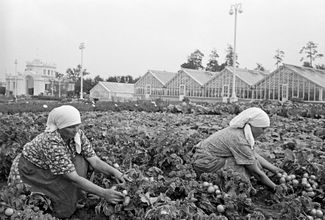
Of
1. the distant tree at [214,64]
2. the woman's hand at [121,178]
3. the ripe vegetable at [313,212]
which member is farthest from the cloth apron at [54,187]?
the distant tree at [214,64]

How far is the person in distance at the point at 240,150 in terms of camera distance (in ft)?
10.8

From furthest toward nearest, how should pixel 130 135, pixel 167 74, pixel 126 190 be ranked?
pixel 167 74, pixel 130 135, pixel 126 190

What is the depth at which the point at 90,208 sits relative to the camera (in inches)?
120

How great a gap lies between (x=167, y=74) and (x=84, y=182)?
121ft

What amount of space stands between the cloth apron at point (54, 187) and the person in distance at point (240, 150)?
1.18 metres

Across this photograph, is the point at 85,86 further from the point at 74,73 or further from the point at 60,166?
the point at 60,166

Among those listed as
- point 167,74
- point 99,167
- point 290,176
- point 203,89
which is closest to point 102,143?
point 99,167

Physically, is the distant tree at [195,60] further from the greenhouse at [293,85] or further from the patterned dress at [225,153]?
the patterned dress at [225,153]

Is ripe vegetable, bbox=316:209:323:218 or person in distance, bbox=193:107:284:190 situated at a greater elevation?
person in distance, bbox=193:107:284:190

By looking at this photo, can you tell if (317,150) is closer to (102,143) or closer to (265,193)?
(265,193)

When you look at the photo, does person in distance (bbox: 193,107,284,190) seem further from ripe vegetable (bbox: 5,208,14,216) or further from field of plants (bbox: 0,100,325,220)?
ripe vegetable (bbox: 5,208,14,216)

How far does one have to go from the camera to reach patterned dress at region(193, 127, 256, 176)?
130 inches

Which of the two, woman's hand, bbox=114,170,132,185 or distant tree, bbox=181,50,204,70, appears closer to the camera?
woman's hand, bbox=114,170,132,185

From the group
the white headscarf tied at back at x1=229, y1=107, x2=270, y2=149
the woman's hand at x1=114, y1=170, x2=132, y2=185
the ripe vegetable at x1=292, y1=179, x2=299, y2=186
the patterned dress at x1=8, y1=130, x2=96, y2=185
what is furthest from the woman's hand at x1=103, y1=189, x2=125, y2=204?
the ripe vegetable at x1=292, y1=179, x2=299, y2=186
